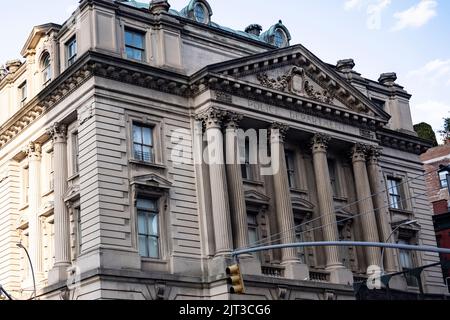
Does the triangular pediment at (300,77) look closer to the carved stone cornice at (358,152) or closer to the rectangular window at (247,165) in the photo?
the carved stone cornice at (358,152)

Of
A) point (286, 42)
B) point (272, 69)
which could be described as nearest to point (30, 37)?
point (272, 69)

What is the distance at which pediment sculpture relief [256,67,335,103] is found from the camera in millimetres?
41562

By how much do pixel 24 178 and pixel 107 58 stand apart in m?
10.8

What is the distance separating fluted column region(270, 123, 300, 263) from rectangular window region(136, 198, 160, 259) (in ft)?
22.4

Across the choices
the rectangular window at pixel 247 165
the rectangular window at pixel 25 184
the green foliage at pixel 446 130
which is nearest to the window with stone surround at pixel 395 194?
the rectangular window at pixel 247 165

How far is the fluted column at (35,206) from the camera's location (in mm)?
39531

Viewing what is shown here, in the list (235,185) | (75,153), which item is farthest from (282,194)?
(75,153)

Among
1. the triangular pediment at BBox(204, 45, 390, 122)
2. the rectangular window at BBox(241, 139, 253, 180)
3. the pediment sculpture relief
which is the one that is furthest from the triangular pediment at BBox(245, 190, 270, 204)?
the pediment sculpture relief

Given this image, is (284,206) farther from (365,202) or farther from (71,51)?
(71,51)

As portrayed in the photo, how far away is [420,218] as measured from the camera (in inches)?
1940

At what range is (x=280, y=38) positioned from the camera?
50.1 metres

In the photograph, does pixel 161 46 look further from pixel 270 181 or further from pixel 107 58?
pixel 270 181

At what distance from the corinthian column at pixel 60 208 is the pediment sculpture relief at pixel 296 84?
11086mm

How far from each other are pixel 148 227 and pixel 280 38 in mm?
19361
